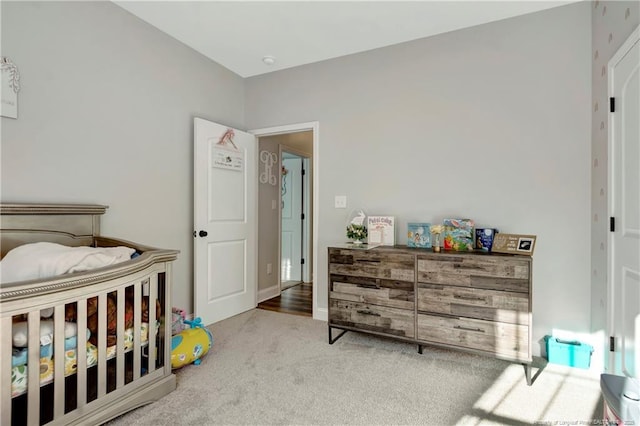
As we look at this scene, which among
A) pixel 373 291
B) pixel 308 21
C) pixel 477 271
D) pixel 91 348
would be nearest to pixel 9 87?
pixel 91 348

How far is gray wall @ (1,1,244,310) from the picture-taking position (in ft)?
6.61

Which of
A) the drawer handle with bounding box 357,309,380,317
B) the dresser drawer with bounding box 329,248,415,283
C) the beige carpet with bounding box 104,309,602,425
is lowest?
the beige carpet with bounding box 104,309,602,425

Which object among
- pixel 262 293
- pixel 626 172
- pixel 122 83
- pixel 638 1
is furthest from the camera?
pixel 262 293

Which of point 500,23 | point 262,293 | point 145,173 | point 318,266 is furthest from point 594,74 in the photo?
point 262,293

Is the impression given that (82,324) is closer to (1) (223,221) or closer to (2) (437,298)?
(1) (223,221)

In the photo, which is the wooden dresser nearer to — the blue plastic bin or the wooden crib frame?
the blue plastic bin

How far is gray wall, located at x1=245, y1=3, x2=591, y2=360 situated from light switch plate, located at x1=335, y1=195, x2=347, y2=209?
0.05 m

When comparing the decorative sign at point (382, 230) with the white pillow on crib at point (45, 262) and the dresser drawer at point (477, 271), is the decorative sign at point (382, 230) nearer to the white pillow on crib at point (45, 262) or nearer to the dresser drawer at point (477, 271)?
the dresser drawer at point (477, 271)

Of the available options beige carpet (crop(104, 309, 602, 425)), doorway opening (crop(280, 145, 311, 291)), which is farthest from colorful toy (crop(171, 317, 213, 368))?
doorway opening (crop(280, 145, 311, 291))

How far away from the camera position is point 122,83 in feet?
8.38

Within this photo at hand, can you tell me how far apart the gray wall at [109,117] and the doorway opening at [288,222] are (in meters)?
1.00

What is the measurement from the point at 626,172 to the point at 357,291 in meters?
1.83

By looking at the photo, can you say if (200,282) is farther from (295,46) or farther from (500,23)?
(500,23)

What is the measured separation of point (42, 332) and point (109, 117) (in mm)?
1641
